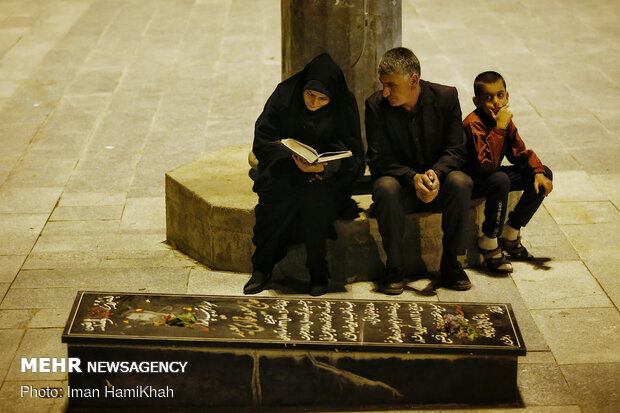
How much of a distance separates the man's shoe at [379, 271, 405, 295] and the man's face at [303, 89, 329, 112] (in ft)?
3.93

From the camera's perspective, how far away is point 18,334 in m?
5.86

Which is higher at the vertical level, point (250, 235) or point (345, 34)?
point (345, 34)

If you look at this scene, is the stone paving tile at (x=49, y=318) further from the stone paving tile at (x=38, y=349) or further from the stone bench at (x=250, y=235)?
the stone bench at (x=250, y=235)

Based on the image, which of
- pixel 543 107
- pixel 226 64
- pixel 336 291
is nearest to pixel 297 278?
pixel 336 291

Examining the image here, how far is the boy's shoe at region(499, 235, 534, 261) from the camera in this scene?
6824 millimetres

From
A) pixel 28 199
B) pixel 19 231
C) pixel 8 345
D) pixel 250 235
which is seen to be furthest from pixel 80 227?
pixel 8 345

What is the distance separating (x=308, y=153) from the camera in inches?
237

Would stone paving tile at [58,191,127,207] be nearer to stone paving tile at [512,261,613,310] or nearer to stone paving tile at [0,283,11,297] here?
stone paving tile at [0,283,11,297]

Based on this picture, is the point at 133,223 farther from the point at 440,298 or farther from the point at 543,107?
the point at 543,107

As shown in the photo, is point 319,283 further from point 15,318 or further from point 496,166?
point 15,318

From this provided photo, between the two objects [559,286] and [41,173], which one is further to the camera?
[41,173]

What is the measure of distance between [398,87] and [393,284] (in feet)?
4.26

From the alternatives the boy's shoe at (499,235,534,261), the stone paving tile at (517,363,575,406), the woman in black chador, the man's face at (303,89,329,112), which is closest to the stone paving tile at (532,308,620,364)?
the stone paving tile at (517,363,575,406)

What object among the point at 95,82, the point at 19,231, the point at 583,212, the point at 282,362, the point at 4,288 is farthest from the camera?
the point at 95,82
